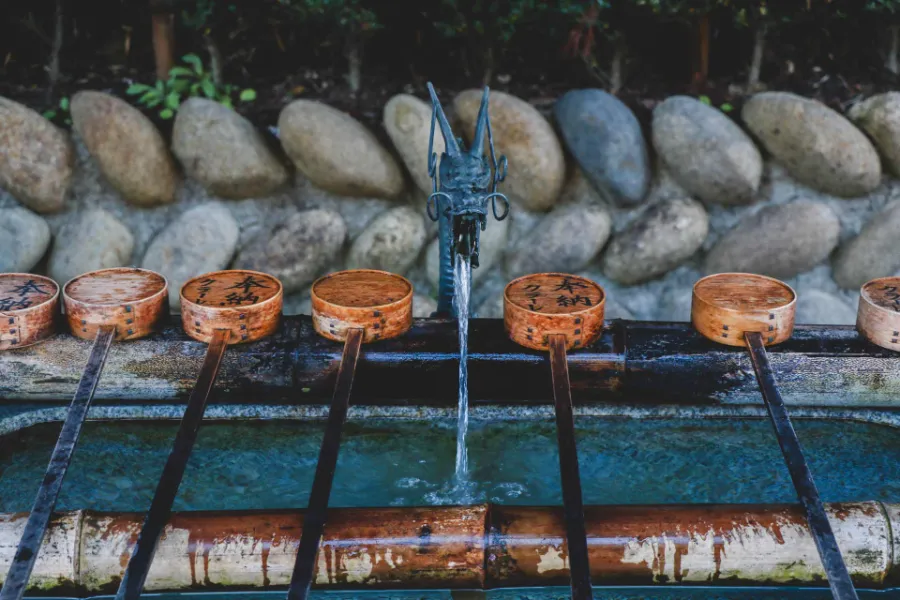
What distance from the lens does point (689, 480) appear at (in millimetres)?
3533

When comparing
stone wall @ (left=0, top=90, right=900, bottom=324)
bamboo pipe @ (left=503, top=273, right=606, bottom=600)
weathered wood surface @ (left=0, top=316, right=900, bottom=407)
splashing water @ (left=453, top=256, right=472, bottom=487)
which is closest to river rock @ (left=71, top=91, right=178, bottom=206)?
stone wall @ (left=0, top=90, right=900, bottom=324)

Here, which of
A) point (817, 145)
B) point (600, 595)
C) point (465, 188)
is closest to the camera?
point (600, 595)

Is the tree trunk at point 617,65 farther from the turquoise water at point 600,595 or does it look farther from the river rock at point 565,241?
the turquoise water at point 600,595

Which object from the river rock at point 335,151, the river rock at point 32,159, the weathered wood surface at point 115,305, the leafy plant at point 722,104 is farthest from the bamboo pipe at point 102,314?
the leafy plant at point 722,104

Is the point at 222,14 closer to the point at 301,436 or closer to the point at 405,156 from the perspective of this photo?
the point at 405,156

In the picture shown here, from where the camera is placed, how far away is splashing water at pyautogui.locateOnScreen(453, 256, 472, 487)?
3455 millimetres

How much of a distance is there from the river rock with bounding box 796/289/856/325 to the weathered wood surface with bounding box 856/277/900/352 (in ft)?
4.39

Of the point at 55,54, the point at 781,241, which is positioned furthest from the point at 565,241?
the point at 55,54

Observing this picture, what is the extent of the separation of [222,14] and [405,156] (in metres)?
1.43

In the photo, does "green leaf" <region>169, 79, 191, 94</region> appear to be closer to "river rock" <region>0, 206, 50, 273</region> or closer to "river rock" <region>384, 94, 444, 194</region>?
"river rock" <region>0, 206, 50, 273</region>

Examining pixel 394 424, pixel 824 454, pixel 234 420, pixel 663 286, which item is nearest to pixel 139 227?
pixel 234 420

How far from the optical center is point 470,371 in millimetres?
3525

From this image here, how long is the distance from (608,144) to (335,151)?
153 centimetres

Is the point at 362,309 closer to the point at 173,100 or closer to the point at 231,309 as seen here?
the point at 231,309
